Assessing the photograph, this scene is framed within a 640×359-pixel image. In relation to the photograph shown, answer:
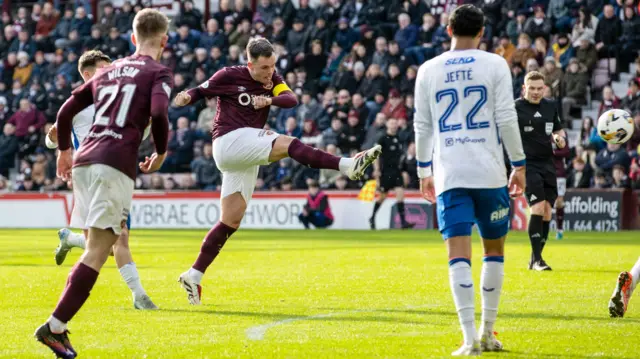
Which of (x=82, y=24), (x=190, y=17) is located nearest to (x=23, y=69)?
(x=82, y=24)

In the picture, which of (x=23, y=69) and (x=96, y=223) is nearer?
(x=96, y=223)

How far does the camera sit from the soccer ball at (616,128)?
516 inches

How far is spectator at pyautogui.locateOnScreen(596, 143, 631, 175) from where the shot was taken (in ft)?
80.9

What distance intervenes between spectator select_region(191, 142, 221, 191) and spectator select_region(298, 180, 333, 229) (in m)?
3.46

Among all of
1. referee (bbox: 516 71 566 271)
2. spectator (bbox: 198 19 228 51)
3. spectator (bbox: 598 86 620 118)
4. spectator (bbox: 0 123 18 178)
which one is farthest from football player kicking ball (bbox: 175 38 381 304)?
spectator (bbox: 0 123 18 178)

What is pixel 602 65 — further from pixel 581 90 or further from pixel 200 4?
pixel 200 4

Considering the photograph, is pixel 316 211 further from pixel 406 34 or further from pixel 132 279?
pixel 132 279

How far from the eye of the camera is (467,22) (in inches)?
268

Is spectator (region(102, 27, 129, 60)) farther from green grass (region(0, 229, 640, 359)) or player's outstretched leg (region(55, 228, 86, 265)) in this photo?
player's outstretched leg (region(55, 228, 86, 265))

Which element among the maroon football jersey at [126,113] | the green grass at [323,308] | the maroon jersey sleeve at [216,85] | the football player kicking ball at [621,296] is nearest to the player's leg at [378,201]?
the green grass at [323,308]

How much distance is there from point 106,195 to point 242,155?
133 inches

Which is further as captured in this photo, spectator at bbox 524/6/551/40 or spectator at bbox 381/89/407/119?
spectator at bbox 381/89/407/119

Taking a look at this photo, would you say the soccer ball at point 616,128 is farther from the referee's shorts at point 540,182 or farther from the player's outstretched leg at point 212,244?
the player's outstretched leg at point 212,244

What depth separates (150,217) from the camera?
30.7m
